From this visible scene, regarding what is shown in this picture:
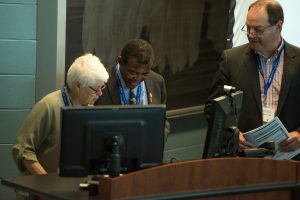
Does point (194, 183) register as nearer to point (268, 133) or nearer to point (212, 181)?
point (212, 181)

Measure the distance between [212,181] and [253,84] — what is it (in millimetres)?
1411

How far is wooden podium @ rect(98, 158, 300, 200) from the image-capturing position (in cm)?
272

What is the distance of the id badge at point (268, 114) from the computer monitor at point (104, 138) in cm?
136

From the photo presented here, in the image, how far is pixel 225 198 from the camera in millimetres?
2990

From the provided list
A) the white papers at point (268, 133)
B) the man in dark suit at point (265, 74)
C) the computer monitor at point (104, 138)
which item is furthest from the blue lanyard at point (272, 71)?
the computer monitor at point (104, 138)

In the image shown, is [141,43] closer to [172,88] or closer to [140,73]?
[140,73]

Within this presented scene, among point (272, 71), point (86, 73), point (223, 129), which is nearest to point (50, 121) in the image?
point (86, 73)

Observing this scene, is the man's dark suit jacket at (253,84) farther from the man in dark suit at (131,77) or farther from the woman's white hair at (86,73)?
the woman's white hair at (86,73)

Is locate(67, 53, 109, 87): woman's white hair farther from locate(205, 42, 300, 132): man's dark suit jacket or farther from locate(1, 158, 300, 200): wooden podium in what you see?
locate(205, 42, 300, 132): man's dark suit jacket

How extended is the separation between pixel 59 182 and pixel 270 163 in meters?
0.93

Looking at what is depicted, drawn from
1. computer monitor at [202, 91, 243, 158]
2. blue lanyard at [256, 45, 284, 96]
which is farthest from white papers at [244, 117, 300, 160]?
computer monitor at [202, 91, 243, 158]

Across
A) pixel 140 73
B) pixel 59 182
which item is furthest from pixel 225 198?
pixel 140 73

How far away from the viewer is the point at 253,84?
4230mm

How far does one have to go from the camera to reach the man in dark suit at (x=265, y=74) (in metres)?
4.19
